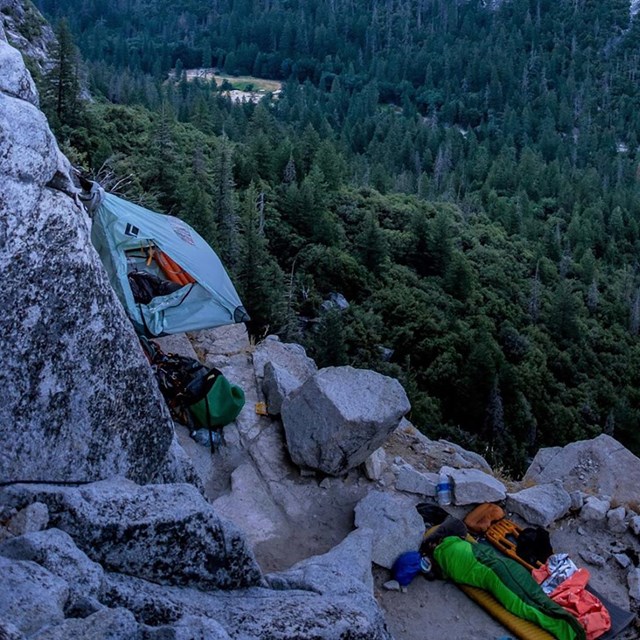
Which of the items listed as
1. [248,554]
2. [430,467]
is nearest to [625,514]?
[430,467]

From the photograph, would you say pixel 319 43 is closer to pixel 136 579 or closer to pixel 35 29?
pixel 35 29

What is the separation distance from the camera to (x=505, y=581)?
7.56 meters

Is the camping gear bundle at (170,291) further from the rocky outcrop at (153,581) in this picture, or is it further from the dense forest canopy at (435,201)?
the dense forest canopy at (435,201)

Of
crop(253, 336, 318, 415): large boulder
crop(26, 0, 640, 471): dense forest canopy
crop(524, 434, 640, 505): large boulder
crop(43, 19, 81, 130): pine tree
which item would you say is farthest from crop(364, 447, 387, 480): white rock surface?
crop(43, 19, 81, 130): pine tree

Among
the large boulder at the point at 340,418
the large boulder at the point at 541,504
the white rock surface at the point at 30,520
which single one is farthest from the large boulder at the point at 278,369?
the white rock surface at the point at 30,520

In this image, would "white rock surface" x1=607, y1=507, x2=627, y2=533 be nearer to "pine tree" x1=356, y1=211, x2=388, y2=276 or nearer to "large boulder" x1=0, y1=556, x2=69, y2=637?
"large boulder" x1=0, y1=556, x2=69, y2=637

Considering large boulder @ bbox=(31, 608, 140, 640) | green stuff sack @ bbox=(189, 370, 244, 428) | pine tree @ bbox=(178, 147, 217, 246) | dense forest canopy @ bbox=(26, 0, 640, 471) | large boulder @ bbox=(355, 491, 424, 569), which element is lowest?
dense forest canopy @ bbox=(26, 0, 640, 471)

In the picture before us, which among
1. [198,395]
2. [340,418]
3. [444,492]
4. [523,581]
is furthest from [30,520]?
[444,492]

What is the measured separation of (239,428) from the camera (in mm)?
9836

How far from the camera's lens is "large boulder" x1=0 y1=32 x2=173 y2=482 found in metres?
5.35

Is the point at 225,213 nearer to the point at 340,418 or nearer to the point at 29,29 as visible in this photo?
the point at 340,418

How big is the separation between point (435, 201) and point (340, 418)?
58.6 metres

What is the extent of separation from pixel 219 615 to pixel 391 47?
183m

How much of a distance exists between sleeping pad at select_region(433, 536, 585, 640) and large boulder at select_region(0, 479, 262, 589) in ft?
9.81
